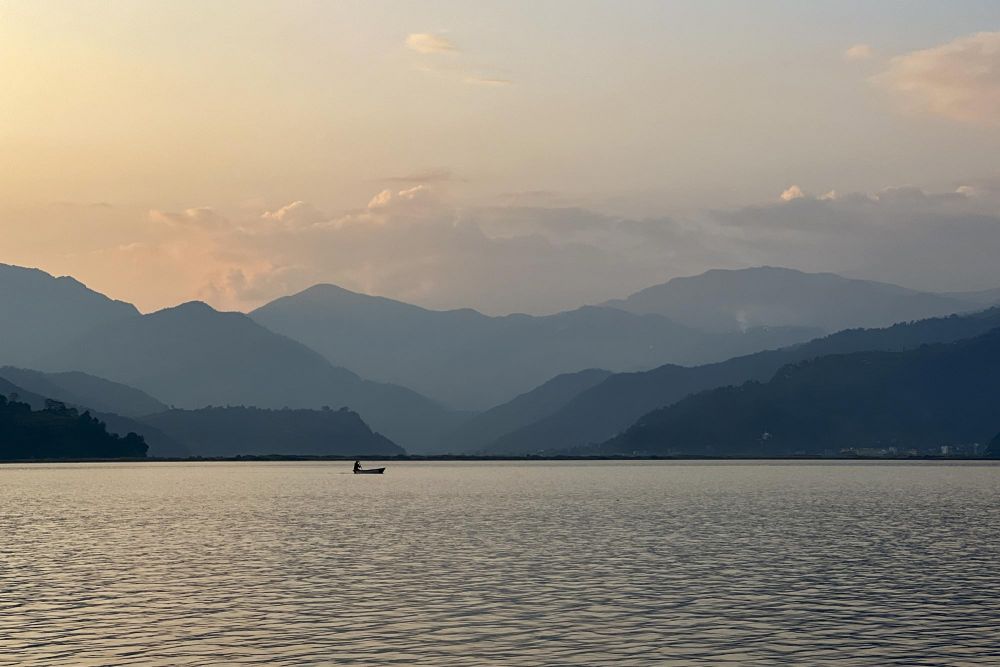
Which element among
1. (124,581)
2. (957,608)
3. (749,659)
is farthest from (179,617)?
(957,608)

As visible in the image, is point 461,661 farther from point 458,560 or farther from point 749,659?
point 458,560

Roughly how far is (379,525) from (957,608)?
74.9m

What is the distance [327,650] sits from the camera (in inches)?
2069

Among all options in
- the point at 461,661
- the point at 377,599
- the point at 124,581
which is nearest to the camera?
the point at 461,661

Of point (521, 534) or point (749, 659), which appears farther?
point (521, 534)

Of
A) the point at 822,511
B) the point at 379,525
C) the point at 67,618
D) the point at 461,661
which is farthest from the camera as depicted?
the point at 822,511

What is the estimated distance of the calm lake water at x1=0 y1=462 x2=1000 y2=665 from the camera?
173ft

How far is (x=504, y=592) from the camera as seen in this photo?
7069cm

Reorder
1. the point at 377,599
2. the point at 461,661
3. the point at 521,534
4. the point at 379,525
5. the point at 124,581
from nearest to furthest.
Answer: the point at 461,661 → the point at 377,599 → the point at 124,581 → the point at 521,534 → the point at 379,525

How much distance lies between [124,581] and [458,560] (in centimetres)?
2307

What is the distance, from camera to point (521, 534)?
115 metres

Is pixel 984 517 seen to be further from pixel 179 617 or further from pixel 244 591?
pixel 179 617

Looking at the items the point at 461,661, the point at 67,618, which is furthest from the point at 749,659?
the point at 67,618

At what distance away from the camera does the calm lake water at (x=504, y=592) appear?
5259 centimetres
